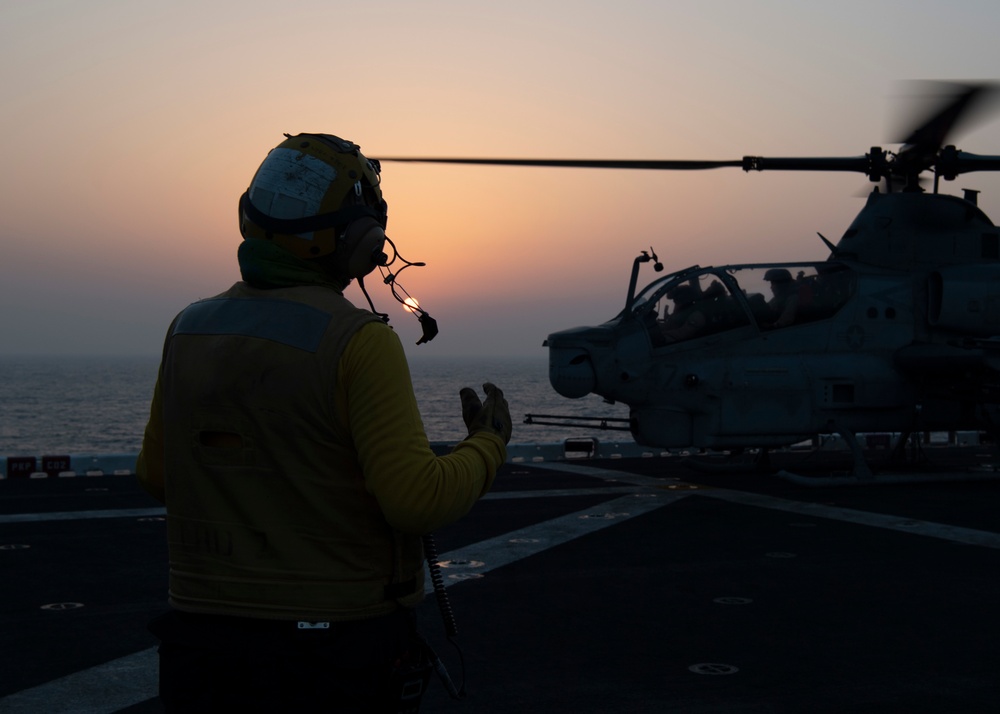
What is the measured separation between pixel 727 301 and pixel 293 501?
1117 cm

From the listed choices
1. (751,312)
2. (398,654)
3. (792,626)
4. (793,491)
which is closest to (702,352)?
(751,312)

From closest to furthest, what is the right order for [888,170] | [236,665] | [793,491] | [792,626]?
[236,665] → [792,626] → [793,491] → [888,170]

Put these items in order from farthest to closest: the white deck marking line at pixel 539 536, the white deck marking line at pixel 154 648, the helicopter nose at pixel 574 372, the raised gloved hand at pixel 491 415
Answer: the helicopter nose at pixel 574 372, the white deck marking line at pixel 539 536, the white deck marking line at pixel 154 648, the raised gloved hand at pixel 491 415

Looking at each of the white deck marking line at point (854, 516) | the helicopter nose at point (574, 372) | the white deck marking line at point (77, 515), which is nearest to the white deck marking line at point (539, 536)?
the white deck marking line at point (854, 516)

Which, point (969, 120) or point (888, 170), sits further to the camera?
point (888, 170)

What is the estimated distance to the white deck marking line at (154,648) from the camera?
15.2 feet

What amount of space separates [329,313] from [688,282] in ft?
36.1

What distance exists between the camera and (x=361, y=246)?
2467 millimetres

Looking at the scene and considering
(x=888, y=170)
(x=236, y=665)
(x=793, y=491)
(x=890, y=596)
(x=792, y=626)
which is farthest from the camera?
(x=888, y=170)

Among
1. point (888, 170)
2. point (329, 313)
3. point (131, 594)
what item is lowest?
point (131, 594)

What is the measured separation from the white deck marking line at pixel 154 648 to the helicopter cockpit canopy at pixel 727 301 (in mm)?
2146

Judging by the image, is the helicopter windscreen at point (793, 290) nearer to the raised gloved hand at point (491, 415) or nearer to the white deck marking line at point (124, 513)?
the white deck marking line at point (124, 513)

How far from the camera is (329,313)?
226cm

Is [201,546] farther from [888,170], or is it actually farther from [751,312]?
[888,170]
